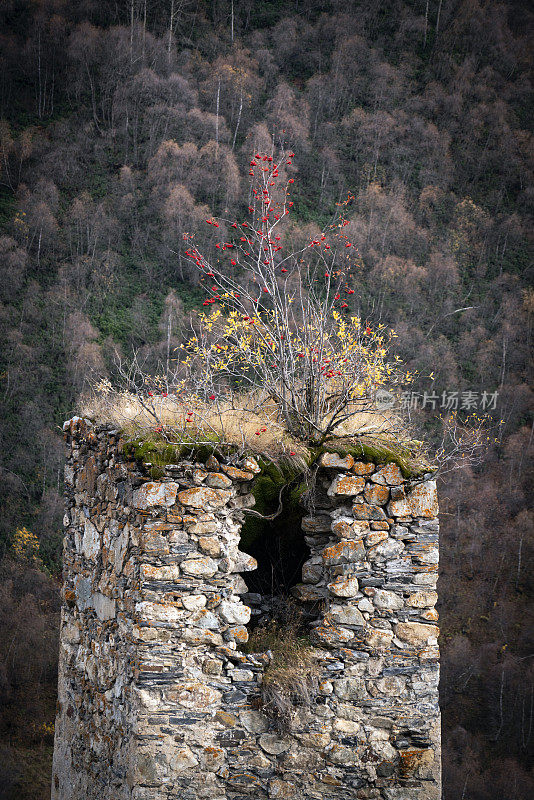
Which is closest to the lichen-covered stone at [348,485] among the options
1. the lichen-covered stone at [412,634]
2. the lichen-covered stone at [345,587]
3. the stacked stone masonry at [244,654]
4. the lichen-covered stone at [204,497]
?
the stacked stone masonry at [244,654]

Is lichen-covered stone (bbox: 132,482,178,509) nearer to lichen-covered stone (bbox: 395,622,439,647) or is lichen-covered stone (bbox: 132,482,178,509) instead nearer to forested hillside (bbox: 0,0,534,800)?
lichen-covered stone (bbox: 395,622,439,647)

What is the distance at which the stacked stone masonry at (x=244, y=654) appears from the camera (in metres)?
4.74

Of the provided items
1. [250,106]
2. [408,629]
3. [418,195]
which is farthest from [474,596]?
[250,106]

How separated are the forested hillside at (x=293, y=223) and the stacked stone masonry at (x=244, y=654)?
17484 mm

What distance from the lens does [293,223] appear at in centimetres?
3556

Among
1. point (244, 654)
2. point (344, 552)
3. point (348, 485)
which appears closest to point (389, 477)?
point (348, 485)

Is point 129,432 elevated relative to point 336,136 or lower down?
lower down

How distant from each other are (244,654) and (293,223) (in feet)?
106

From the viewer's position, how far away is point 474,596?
30.0 metres

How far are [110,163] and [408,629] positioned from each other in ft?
127

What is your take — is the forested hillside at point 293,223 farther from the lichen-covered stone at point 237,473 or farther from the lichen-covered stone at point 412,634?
the lichen-covered stone at point 412,634

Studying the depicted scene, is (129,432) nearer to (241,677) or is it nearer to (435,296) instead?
(241,677)

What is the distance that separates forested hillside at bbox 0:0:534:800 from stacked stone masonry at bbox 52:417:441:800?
17484 mm

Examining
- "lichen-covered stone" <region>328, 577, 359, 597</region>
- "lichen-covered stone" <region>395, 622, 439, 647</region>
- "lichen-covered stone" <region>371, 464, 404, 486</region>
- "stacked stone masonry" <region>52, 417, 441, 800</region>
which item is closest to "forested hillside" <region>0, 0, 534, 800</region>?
"lichen-covered stone" <region>371, 464, 404, 486</region>
